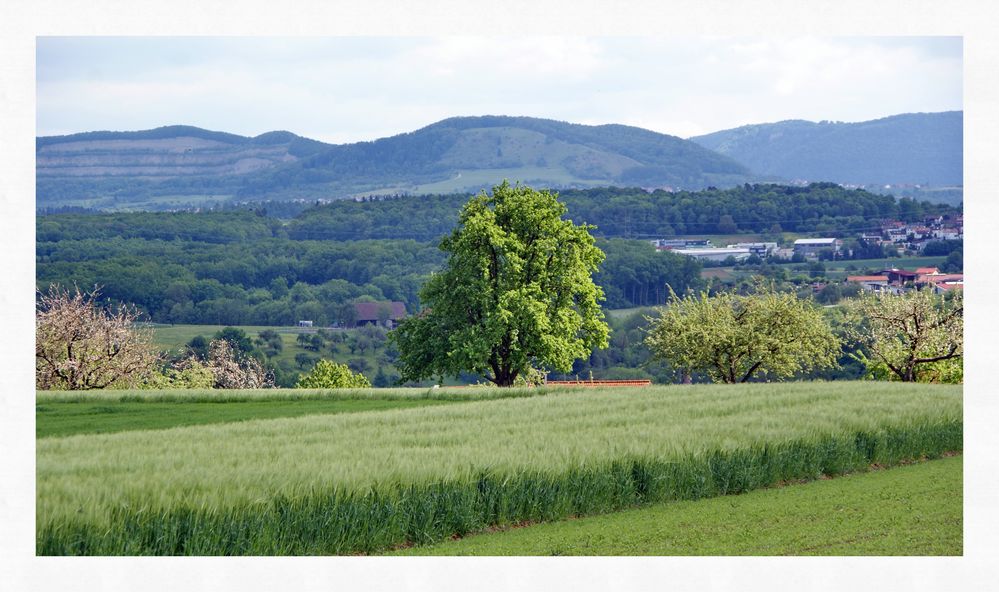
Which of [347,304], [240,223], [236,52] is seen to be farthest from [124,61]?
[240,223]

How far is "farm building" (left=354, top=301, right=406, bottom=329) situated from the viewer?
78000mm

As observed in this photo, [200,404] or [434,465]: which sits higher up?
[434,465]

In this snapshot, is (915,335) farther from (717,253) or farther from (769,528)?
(717,253)

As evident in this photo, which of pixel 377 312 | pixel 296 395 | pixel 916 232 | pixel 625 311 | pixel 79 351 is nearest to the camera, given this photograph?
pixel 296 395

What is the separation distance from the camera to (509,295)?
25812 millimetres

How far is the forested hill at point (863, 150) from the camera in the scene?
88.8 metres

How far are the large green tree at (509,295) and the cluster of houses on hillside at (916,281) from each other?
11.9 metres

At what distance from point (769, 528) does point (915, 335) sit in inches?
778

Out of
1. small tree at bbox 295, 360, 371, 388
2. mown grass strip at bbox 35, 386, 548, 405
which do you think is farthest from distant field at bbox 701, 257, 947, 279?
mown grass strip at bbox 35, 386, 548, 405

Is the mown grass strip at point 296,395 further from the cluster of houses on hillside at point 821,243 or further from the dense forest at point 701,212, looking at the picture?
the dense forest at point 701,212

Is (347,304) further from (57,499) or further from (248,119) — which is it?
(57,499)

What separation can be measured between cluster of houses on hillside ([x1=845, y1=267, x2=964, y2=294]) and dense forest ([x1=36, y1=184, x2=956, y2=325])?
48.4 ft

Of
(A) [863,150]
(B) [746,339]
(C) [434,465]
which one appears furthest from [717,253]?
(A) [863,150]
